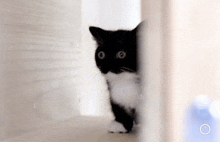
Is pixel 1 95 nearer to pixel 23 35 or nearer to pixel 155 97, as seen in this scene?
pixel 23 35

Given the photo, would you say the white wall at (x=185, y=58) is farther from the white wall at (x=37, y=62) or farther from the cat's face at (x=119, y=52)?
the white wall at (x=37, y=62)

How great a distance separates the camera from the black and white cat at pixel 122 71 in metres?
0.75

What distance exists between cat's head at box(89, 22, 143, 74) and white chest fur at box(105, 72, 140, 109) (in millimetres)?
23

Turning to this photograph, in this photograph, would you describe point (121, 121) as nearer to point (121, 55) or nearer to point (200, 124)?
point (121, 55)

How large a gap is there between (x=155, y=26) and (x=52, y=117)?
69 centimetres

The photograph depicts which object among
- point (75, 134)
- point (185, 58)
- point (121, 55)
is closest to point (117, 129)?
point (75, 134)

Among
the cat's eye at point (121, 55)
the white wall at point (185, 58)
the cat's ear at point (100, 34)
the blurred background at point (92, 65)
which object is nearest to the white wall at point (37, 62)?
the blurred background at point (92, 65)

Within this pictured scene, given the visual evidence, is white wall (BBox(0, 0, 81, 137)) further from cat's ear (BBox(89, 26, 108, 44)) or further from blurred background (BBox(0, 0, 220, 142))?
cat's ear (BBox(89, 26, 108, 44))

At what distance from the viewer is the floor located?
2.24ft

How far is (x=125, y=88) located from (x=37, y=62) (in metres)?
0.35

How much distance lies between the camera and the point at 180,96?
12.5 inches

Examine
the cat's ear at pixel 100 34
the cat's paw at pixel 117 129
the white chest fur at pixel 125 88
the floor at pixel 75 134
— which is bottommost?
the floor at pixel 75 134

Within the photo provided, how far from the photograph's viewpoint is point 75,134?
733 mm

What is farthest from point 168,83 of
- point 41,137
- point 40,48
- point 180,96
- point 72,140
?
point 40,48
